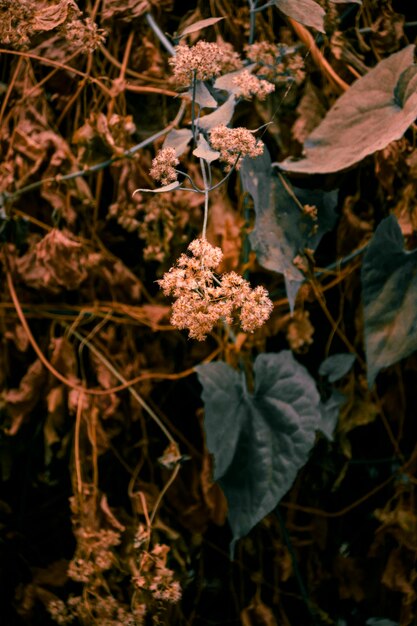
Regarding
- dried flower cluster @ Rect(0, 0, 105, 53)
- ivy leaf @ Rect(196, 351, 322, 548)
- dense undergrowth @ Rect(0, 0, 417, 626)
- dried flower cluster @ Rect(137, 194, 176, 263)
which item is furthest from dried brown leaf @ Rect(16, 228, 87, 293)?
dried flower cluster @ Rect(0, 0, 105, 53)

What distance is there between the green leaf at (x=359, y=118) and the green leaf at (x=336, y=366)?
0.31m

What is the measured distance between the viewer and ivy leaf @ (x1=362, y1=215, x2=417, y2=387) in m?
0.87

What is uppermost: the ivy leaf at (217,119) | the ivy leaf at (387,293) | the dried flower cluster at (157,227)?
the ivy leaf at (217,119)

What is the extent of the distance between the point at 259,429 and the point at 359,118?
46cm

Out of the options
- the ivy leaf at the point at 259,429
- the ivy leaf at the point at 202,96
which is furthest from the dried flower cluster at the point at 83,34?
the ivy leaf at the point at 259,429

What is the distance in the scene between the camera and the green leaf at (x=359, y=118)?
87 cm

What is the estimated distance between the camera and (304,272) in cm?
94

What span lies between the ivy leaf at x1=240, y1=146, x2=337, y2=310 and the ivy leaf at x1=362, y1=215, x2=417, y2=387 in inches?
3.8

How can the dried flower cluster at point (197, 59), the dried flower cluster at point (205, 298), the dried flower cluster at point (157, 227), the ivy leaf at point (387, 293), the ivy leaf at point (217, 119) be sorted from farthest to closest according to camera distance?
the dried flower cluster at point (157, 227)
the ivy leaf at point (387, 293)
the ivy leaf at point (217, 119)
the dried flower cluster at point (197, 59)
the dried flower cluster at point (205, 298)

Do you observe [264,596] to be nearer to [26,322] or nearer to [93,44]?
[26,322]

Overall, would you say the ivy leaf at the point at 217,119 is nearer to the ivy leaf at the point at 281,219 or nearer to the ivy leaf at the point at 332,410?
the ivy leaf at the point at 281,219

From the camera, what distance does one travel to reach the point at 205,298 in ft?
1.74

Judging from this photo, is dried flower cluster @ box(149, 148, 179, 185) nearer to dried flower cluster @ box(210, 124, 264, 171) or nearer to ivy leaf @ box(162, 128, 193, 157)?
dried flower cluster @ box(210, 124, 264, 171)

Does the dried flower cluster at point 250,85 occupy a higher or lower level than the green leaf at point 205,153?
higher
